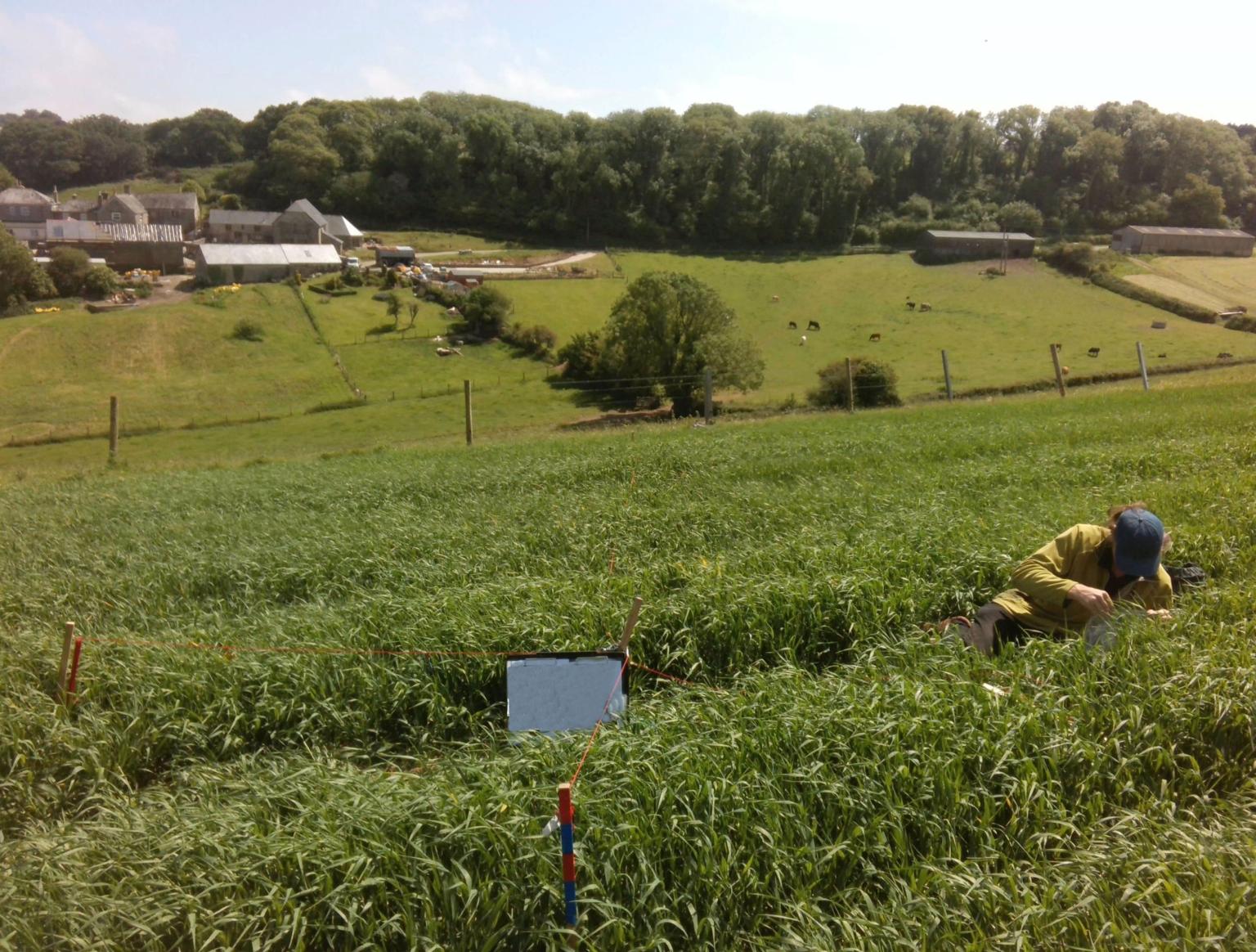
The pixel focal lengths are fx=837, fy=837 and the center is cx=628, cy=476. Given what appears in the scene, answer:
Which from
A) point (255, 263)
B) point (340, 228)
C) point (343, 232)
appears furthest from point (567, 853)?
point (340, 228)

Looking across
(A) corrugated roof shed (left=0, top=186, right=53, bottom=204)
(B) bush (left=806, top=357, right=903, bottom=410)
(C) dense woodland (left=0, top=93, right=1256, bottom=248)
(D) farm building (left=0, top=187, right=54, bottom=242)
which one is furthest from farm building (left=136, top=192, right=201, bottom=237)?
(B) bush (left=806, top=357, right=903, bottom=410)

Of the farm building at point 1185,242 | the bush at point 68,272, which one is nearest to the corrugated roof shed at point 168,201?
the bush at point 68,272

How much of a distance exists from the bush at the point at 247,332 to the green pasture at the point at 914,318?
19.0 m

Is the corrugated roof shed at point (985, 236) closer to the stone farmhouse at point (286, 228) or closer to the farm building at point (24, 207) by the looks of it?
the stone farmhouse at point (286, 228)

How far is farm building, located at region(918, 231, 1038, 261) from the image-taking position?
273 feet

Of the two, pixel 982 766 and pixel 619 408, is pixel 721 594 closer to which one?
pixel 982 766

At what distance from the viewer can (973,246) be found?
8419 cm

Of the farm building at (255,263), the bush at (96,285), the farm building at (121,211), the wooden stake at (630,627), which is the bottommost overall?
the wooden stake at (630,627)

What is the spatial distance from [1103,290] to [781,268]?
2871cm

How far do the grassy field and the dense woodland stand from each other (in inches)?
815

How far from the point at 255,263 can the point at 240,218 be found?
92.5 feet

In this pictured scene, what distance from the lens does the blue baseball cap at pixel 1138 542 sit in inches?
198

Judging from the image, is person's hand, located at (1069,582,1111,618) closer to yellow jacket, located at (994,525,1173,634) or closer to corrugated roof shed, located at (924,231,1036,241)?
yellow jacket, located at (994,525,1173,634)

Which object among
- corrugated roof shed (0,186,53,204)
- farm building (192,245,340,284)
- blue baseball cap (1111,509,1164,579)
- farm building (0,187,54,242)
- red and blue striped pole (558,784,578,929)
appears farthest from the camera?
corrugated roof shed (0,186,53,204)
